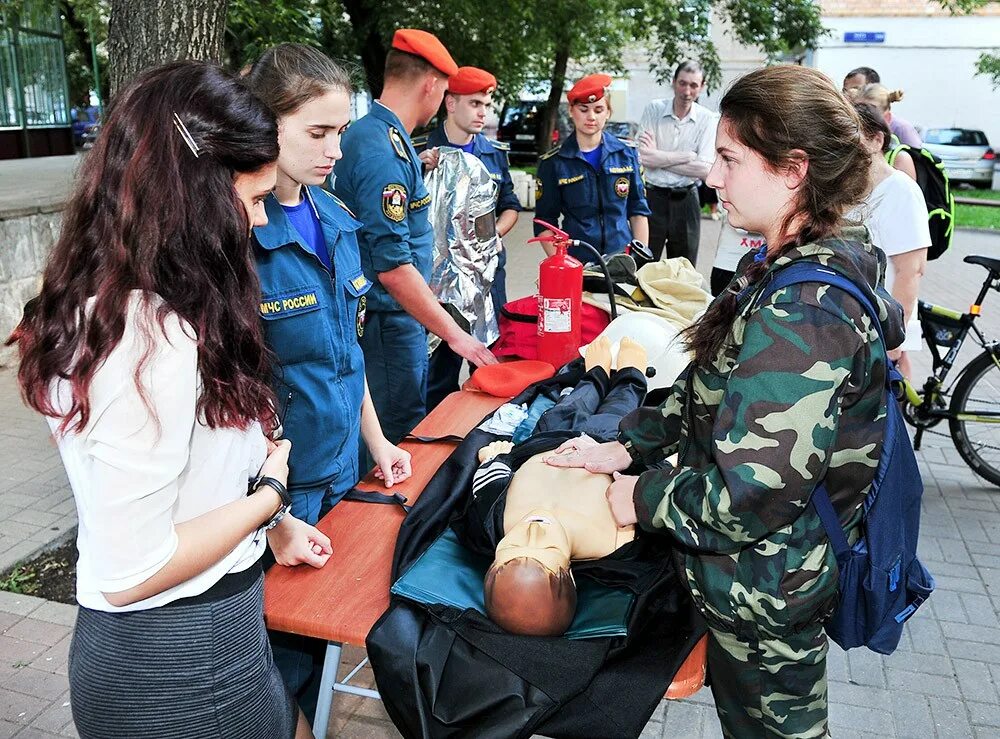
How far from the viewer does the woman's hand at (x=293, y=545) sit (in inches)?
71.6

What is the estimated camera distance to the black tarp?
148cm

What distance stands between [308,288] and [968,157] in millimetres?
21683

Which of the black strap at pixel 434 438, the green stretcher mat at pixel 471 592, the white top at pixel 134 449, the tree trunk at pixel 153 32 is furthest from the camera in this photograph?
the tree trunk at pixel 153 32

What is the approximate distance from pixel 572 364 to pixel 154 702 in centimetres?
184

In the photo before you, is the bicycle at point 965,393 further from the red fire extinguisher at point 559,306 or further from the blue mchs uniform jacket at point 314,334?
the blue mchs uniform jacket at point 314,334

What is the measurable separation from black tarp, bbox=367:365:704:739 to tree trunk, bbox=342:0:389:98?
9.53m

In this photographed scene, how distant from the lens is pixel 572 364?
9.52 ft

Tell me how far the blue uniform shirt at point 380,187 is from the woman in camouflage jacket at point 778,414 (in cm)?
153

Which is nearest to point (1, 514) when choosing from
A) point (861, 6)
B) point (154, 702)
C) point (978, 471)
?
point (154, 702)

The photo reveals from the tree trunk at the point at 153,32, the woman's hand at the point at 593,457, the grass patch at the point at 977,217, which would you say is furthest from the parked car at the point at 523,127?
the woman's hand at the point at 593,457

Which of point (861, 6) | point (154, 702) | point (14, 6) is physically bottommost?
point (154, 702)

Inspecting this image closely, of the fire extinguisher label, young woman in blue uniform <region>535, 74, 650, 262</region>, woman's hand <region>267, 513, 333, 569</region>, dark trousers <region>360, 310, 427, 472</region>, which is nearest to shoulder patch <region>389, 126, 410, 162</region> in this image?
dark trousers <region>360, 310, 427, 472</region>

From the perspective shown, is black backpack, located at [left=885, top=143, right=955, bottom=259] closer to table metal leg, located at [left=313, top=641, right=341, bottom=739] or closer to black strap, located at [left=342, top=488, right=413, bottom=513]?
black strap, located at [left=342, top=488, right=413, bottom=513]

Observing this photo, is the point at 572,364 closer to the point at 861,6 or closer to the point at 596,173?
the point at 596,173
